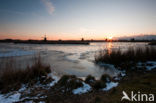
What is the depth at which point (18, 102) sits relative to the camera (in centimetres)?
349

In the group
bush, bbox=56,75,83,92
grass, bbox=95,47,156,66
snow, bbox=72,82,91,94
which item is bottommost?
snow, bbox=72,82,91,94

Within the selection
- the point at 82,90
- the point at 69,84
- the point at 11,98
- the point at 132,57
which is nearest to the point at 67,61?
the point at 132,57

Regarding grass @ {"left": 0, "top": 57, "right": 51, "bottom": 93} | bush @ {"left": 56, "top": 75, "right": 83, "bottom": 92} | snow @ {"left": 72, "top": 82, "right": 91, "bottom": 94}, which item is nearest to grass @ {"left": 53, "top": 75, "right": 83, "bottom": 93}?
bush @ {"left": 56, "top": 75, "right": 83, "bottom": 92}

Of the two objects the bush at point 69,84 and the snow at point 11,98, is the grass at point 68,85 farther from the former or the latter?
the snow at point 11,98

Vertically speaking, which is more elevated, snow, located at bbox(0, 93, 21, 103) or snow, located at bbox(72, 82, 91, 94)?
snow, located at bbox(72, 82, 91, 94)

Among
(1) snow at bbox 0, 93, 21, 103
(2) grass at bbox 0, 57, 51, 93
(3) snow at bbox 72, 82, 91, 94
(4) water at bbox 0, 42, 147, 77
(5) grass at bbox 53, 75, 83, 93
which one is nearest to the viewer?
(1) snow at bbox 0, 93, 21, 103

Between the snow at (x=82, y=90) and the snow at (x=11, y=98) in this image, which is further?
the snow at (x=82, y=90)

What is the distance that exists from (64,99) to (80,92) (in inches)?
29.5

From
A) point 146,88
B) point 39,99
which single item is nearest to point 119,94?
point 146,88

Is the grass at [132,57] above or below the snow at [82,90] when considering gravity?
above

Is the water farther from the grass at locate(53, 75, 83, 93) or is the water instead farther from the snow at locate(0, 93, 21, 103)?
the snow at locate(0, 93, 21, 103)

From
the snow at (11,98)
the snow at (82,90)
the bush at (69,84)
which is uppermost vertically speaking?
A: the bush at (69,84)

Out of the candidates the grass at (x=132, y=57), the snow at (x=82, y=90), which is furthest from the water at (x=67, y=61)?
the snow at (x=82, y=90)

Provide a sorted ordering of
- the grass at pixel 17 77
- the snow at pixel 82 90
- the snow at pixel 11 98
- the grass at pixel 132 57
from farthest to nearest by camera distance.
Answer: the grass at pixel 132 57
the grass at pixel 17 77
the snow at pixel 82 90
the snow at pixel 11 98
